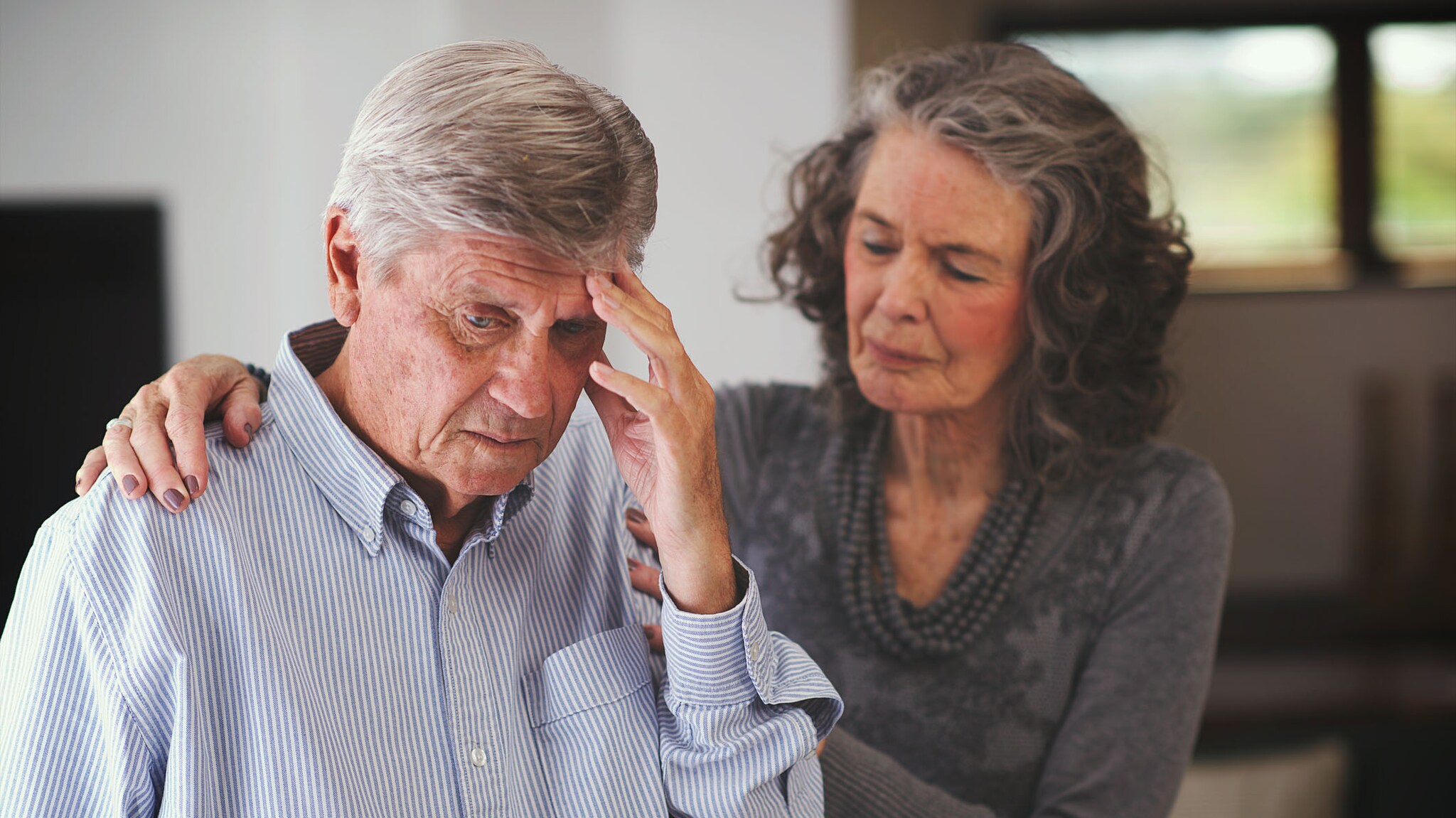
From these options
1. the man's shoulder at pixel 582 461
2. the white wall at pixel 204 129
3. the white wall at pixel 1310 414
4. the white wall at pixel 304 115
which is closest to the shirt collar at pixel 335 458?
the man's shoulder at pixel 582 461

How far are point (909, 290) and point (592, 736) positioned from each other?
79 cm

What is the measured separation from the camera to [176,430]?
106 cm

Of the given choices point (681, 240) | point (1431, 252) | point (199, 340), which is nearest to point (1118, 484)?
point (681, 240)

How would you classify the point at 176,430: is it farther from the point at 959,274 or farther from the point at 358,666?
the point at 959,274

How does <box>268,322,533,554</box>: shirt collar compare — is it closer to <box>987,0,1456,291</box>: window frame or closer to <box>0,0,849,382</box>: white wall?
<box>0,0,849,382</box>: white wall

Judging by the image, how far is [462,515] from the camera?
122cm

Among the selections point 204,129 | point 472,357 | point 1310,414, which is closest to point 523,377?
point 472,357

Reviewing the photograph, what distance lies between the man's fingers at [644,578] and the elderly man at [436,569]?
0.19 feet

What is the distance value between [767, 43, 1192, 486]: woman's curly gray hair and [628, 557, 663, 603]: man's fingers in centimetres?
66

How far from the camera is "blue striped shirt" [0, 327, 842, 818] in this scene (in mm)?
953

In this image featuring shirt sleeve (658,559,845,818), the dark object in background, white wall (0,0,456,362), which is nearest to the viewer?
shirt sleeve (658,559,845,818)

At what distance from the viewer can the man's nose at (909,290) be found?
5.43 ft

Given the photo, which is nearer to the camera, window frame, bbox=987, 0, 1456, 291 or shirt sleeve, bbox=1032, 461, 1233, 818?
shirt sleeve, bbox=1032, 461, 1233, 818

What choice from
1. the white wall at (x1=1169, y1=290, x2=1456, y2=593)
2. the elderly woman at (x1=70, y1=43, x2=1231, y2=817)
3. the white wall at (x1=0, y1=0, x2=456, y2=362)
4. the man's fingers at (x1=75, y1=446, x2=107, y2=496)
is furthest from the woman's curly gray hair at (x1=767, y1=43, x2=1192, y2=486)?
the white wall at (x1=1169, y1=290, x2=1456, y2=593)
